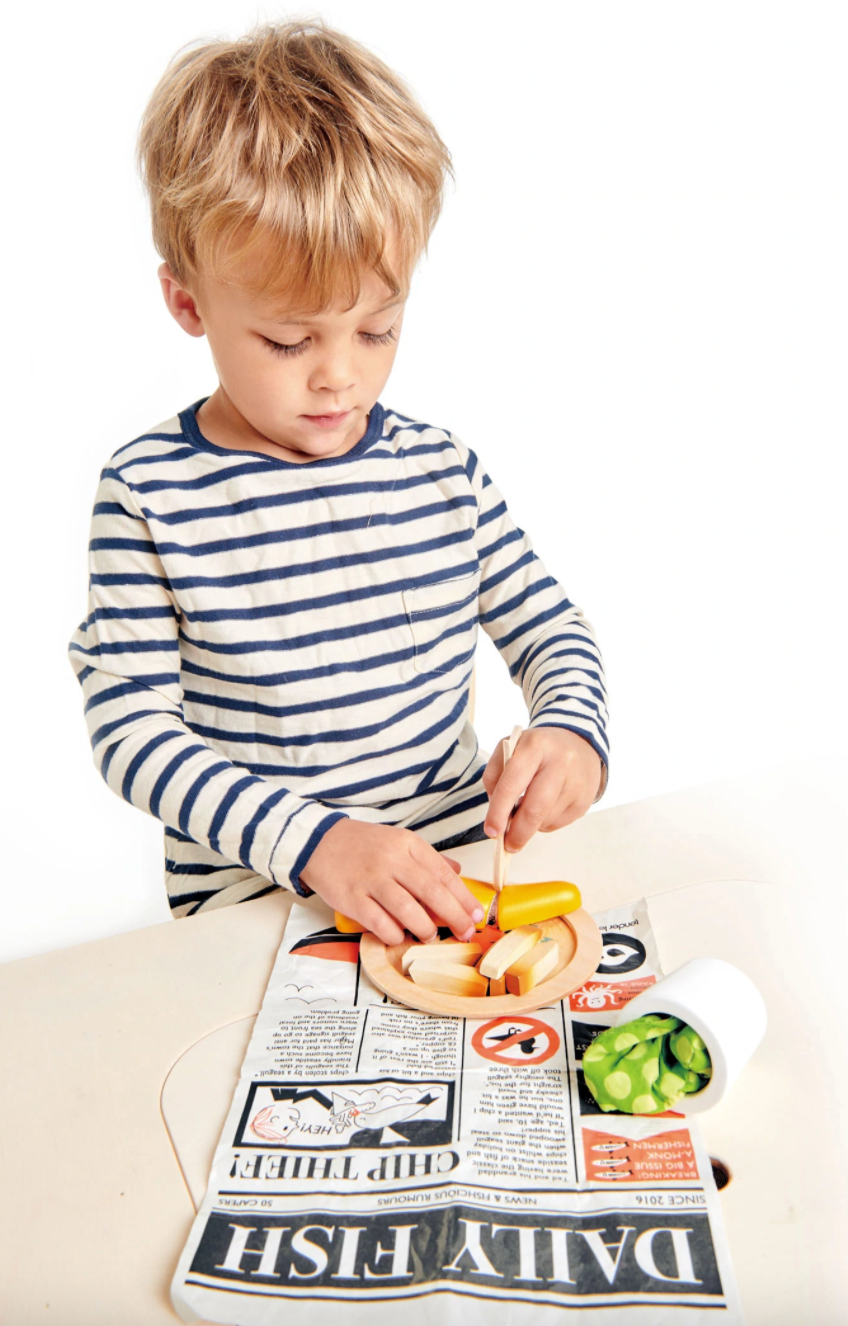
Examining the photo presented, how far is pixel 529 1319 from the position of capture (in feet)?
1.46

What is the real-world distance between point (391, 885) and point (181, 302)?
472mm

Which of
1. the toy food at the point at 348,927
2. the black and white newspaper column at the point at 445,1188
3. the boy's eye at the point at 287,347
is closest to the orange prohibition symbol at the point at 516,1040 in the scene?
the black and white newspaper column at the point at 445,1188

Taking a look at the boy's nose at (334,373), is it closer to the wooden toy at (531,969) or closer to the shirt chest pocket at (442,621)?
the shirt chest pocket at (442,621)

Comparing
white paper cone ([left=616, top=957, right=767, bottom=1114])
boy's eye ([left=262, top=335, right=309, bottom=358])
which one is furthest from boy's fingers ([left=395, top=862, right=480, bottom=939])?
boy's eye ([left=262, top=335, right=309, bottom=358])

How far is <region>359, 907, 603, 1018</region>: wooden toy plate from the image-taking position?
63cm

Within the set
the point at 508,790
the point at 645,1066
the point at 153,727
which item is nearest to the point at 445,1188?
the point at 645,1066

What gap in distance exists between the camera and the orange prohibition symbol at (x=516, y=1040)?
60 cm

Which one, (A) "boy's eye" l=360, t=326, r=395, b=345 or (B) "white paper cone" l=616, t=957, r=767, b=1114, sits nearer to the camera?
(B) "white paper cone" l=616, t=957, r=767, b=1114

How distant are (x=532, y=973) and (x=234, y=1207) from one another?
217mm

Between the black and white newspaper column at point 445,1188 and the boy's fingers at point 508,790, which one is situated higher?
the boy's fingers at point 508,790

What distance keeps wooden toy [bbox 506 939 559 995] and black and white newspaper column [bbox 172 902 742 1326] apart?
2 cm

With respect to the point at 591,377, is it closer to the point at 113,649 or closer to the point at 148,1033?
the point at 113,649

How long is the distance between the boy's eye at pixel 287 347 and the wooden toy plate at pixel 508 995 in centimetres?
41

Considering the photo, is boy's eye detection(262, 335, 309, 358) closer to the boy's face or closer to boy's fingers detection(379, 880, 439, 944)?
the boy's face
